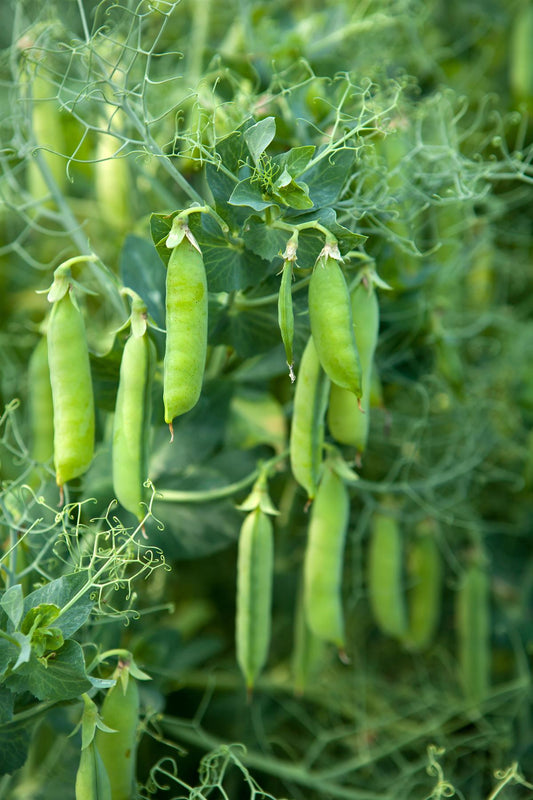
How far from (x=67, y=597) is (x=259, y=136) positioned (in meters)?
0.52

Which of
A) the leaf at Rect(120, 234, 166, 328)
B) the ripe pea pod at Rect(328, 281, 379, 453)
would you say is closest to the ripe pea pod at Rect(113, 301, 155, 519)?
the leaf at Rect(120, 234, 166, 328)

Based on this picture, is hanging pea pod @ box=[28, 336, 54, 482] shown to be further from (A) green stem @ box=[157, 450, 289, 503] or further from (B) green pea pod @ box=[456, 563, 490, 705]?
(B) green pea pod @ box=[456, 563, 490, 705]

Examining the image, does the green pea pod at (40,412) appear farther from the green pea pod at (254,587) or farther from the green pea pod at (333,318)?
the green pea pod at (333,318)

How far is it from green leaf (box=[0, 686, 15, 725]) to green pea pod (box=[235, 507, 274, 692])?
30 cm

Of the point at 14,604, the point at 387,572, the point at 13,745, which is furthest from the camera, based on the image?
the point at 387,572

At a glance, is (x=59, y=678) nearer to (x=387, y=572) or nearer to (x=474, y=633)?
(x=387, y=572)

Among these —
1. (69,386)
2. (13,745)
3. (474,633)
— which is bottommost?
(474,633)

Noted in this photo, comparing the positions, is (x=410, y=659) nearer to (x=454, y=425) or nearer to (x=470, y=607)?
(x=470, y=607)

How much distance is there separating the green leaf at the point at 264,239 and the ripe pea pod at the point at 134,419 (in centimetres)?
14

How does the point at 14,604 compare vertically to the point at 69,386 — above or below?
below

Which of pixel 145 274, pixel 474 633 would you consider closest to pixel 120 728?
pixel 145 274

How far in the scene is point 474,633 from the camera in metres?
1.34

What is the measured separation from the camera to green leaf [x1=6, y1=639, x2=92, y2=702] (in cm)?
72

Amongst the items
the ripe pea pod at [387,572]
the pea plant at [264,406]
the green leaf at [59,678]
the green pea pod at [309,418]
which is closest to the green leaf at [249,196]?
the pea plant at [264,406]
